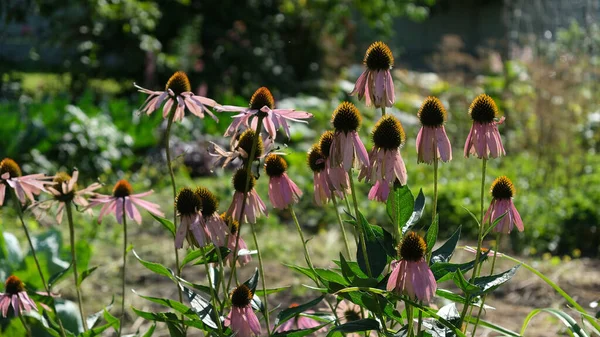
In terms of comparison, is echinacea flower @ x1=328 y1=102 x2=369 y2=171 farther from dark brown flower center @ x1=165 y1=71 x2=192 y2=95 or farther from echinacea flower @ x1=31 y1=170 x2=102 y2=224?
echinacea flower @ x1=31 y1=170 x2=102 y2=224

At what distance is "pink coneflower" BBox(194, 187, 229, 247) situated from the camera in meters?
1.37

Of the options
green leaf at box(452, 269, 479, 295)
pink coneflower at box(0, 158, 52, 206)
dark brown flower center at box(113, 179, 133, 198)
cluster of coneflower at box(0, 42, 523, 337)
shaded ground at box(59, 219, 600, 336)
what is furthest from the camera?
shaded ground at box(59, 219, 600, 336)

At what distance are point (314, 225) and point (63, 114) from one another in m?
2.31

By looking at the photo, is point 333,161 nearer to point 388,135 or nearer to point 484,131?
point 388,135

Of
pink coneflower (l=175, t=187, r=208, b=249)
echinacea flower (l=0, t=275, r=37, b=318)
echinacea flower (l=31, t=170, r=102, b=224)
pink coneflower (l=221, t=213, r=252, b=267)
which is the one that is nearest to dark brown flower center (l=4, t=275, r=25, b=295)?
echinacea flower (l=0, t=275, r=37, b=318)

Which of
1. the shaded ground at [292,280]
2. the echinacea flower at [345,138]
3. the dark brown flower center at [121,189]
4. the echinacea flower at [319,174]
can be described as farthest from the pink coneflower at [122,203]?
the shaded ground at [292,280]

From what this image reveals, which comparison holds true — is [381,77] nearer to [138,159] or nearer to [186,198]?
[186,198]

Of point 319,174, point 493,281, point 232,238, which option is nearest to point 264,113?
point 319,174

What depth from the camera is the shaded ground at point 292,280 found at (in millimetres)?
3395

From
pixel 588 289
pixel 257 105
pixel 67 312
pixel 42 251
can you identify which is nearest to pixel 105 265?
pixel 42 251

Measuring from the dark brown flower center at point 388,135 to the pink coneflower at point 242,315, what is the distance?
341mm

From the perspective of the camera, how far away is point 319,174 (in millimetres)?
1512

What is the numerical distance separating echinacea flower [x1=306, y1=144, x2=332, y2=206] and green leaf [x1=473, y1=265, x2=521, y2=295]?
319 mm

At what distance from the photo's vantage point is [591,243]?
464 centimetres
